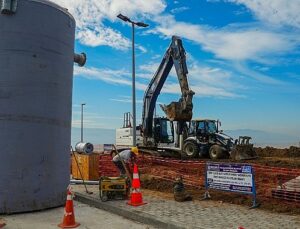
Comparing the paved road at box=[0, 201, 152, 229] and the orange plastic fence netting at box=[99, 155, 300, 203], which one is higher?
the orange plastic fence netting at box=[99, 155, 300, 203]

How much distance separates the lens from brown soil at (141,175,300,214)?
9.09 m

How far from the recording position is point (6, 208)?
9320mm

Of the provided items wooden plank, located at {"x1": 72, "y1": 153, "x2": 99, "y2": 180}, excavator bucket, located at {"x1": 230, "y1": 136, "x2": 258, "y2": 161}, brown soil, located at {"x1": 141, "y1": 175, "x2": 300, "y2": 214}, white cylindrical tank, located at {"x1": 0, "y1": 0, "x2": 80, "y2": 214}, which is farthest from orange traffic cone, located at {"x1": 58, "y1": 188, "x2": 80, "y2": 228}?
excavator bucket, located at {"x1": 230, "y1": 136, "x2": 258, "y2": 161}

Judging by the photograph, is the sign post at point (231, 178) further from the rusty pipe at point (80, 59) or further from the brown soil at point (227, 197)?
the rusty pipe at point (80, 59)

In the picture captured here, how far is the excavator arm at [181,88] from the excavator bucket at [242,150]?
307 centimetres

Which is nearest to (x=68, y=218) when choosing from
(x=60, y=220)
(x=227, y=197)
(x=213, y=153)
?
(x=60, y=220)

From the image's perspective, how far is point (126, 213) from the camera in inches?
363

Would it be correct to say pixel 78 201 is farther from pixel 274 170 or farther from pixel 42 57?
pixel 274 170

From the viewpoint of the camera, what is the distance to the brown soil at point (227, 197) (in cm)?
909

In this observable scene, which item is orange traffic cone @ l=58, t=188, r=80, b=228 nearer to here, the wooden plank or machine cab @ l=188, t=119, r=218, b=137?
the wooden plank

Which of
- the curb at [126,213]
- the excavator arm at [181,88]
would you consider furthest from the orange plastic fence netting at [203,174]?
Result: the excavator arm at [181,88]

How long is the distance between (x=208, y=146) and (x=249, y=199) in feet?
43.0

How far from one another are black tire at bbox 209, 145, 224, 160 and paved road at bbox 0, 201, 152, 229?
12596mm

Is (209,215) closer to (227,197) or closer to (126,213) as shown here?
(126,213)
